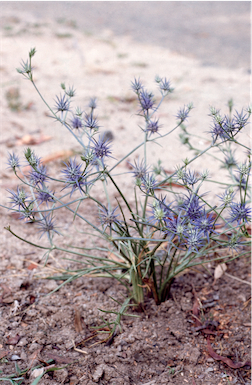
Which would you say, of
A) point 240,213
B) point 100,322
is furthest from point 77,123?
point 100,322

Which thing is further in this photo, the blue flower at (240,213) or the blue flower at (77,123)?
the blue flower at (77,123)

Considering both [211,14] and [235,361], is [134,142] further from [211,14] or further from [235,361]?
[211,14]

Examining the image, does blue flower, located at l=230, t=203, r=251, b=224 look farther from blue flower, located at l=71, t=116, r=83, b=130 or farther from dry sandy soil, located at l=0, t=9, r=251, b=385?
blue flower, located at l=71, t=116, r=83, b=130

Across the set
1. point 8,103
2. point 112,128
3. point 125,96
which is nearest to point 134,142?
point 112,128

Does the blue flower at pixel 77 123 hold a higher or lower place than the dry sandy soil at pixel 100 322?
higher

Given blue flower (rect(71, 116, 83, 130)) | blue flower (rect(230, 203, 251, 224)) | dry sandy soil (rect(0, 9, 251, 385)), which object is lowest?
dry sandy soil (rect(0, 9, 251, 385))

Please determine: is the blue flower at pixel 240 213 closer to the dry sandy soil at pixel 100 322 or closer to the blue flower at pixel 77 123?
the dry sandy soil at pixel 100 322

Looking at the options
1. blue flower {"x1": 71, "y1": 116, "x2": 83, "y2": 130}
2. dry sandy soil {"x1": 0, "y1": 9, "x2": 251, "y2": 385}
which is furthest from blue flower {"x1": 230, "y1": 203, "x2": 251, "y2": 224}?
blue flower {"x1": 71, "y1": 116, "x2": 83, "y2": 130}

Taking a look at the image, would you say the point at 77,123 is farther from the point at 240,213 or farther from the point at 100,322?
the point at 100,322

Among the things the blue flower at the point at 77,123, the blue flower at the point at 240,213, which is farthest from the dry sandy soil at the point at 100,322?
the blue flower at the point at 77,123

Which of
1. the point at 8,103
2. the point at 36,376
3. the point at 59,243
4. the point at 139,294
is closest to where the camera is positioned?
the point at 36,376

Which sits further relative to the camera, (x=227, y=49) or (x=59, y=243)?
(x=227, y=49)
